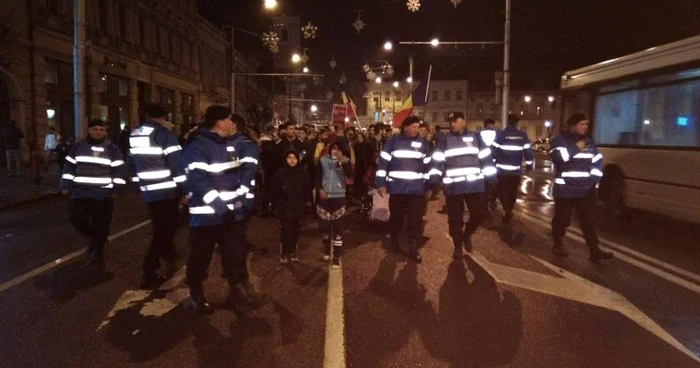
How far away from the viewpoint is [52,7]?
25781 millimetres

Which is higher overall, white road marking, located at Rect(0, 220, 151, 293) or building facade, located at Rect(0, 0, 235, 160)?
building facade, located at Rect(0, 0, 235, 160)

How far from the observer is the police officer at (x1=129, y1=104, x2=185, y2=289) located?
6.72 meters

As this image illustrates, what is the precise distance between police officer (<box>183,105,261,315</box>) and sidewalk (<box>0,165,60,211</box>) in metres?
10.1

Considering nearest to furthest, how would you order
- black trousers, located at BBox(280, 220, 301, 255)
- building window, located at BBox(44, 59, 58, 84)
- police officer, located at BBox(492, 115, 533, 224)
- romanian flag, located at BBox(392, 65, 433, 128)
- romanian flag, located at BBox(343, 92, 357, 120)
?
black trousers, located at BBox(280, 220, 301, 255), police officer, located at BBox(492, 115, 533, 224), romanian flag, located at BBox(392, 65, 433, 128), romanian flag, located at BBox(343, 92, 357, 120), building window, located at BBox(44, 59, 58, 84)

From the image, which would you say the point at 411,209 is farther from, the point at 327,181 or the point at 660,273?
the point at 660,273

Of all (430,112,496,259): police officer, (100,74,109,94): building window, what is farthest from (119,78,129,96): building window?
(430,112,496,259): police officer

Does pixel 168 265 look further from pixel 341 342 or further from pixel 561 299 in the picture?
pixel 561 299

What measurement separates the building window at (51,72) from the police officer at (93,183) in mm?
20137

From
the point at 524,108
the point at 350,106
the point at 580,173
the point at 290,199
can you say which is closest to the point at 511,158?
the point at 580,173

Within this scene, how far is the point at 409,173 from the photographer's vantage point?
7.99 meters

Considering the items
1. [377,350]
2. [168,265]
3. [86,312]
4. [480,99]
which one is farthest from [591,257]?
[480,99]

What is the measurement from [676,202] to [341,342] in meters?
7.70

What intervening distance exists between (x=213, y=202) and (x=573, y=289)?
401 centimetres

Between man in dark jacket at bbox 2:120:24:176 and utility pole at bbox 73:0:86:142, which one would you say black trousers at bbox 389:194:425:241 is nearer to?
utility pole at bbox 73:0:86:142
